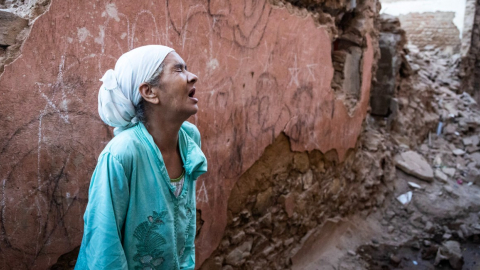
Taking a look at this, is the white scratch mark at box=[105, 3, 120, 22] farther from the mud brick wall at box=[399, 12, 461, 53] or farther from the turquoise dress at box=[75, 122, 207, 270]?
the mud brick wall at box=[399, 12, 461, 53]

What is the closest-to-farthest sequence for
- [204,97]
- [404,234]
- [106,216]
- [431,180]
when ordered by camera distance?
[106,216] → [204,97] → [404,234] → [431,180]

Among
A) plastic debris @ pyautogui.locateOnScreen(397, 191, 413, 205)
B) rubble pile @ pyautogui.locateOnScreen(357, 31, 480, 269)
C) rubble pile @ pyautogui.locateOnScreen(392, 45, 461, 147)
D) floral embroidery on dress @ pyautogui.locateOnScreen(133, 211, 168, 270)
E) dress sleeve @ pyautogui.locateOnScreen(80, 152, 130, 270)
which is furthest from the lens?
rubble pile @ pyautogui.locateOnScreen(392, 45, 461, 147)

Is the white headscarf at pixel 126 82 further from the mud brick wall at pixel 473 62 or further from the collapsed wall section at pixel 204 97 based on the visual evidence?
the mud brick wall at pixel 473 62

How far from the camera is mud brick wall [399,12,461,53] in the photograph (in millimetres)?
9281

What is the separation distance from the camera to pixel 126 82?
1337mm

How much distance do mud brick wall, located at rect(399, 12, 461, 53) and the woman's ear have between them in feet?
32.4

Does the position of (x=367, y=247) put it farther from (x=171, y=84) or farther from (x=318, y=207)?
(x=171, y=84)

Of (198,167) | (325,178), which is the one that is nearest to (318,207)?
(325,178)

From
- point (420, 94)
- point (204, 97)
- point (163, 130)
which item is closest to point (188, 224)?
point (163, 130)

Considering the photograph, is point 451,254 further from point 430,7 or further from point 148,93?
point 430,7

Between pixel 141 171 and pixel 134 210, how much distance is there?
142 mm

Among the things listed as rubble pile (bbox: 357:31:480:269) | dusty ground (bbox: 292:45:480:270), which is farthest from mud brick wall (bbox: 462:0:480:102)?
dusty ground (bbox: 292:45:480:270)

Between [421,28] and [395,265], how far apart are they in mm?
8267

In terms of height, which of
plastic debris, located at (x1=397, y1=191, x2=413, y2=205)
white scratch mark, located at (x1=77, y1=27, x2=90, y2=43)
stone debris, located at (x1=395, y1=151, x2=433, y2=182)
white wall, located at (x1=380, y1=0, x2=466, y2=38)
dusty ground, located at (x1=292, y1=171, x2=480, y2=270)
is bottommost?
dusty ground, located at (x1=292, y1=171, x2=480, y2=270)
